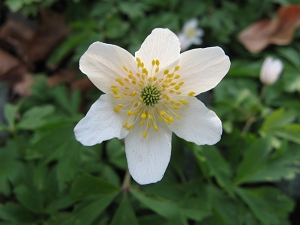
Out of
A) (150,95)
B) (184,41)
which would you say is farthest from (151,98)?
(184,41)

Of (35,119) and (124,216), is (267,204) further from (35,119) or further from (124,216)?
(35,119)

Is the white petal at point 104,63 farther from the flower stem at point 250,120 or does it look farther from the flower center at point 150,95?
the flower stem at point 250,120

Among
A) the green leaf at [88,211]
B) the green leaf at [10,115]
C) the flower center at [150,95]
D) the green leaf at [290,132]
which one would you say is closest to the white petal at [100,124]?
the flower center at [150,95]

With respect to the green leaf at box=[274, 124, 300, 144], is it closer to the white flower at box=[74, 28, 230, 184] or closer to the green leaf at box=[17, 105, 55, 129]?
the white flower at box=[74, 28, 230, 184]

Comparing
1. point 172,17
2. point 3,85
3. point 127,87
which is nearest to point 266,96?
point 172,17

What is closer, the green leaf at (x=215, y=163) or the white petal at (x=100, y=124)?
the white petal at (x=100, y=124)

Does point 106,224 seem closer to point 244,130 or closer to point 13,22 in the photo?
point 244,130
